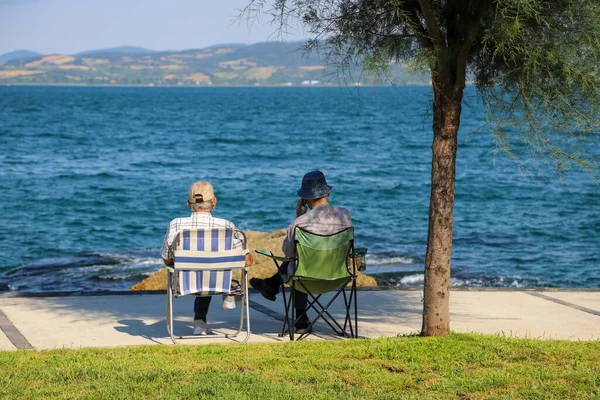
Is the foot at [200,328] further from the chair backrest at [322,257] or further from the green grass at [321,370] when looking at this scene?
the chair backrest at [322,257]

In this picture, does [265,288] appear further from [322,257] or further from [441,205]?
[441,205]

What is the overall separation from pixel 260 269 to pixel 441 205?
502cm

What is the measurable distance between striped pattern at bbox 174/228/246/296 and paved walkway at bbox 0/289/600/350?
1.44 ft

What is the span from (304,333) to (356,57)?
85.6 inches

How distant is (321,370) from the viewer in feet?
18.9

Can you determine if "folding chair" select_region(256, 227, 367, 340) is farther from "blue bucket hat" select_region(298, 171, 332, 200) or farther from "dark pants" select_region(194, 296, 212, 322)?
"dark pants" select_region(194, 296, 212, 322)

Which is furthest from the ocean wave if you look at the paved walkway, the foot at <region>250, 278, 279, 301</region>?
the foot at <region>250, 278, 279, 301</region>

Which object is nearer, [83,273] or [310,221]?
[310,221]

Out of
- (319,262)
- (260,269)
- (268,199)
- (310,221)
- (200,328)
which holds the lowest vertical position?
(268,199)

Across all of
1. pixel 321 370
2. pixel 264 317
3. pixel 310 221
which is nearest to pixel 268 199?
pixel 264 317

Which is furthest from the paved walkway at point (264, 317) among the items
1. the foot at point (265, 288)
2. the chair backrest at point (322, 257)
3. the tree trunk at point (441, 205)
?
the tree trunk at point (441, 205)

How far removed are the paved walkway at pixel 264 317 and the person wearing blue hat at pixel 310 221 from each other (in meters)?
0.29

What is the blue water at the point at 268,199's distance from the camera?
16.4 meters

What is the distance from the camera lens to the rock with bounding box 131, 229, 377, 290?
1094 centimetres
